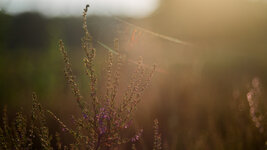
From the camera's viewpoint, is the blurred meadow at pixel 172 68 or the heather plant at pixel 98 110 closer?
the heather plant at pixel 98 110

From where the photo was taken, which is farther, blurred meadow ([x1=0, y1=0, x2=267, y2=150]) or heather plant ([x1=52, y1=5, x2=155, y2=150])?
blurred meadow ([x1=0, y1=0, x2=267, y2=150])

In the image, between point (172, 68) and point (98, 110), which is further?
point (172, 68)

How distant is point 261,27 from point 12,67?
16885 mm

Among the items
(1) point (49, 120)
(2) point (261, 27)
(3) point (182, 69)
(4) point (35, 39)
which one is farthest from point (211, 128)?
(2) point (261, 27)

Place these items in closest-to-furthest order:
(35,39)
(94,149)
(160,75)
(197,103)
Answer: (94,149)
(197,103)
(160,75)
(35,39)

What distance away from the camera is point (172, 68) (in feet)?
27.5

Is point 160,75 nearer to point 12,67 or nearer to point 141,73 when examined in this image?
point 12,67

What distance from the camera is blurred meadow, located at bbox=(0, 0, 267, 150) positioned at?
335 centimetres

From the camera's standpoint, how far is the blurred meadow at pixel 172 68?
3.35 m

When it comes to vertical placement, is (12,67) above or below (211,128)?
above

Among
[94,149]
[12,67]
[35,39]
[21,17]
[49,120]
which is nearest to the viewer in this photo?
[94,149]

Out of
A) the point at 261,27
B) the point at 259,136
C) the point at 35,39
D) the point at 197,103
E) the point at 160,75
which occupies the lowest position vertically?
the point at 259,136

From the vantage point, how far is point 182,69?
792 cm

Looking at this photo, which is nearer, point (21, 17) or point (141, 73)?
point (141, 73)
